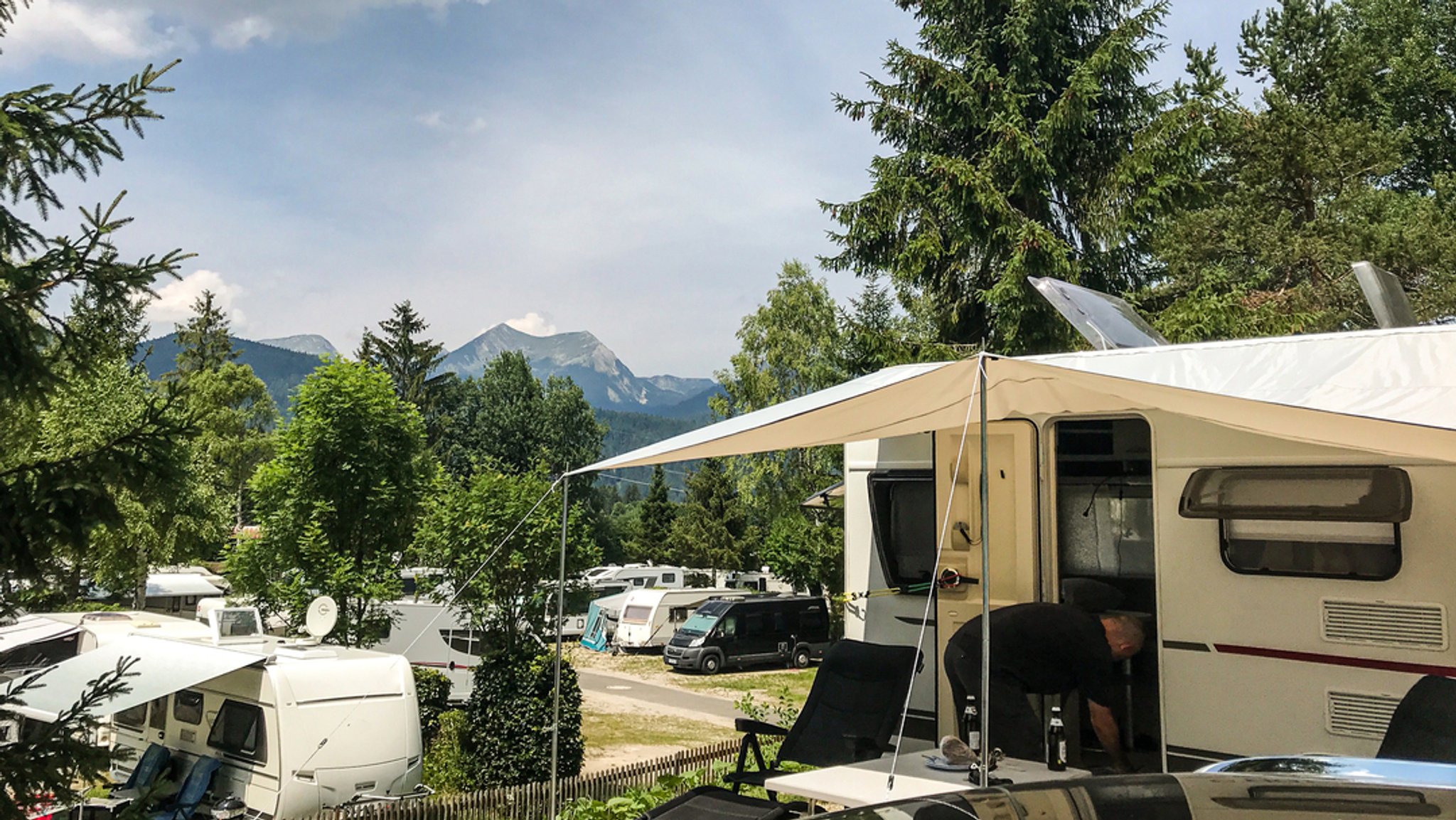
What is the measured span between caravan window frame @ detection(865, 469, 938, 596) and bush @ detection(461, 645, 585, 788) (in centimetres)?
500

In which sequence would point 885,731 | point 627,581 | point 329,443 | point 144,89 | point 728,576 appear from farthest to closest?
point 728,576
point 627,581
point 329,443
point 885,731
point 144,89

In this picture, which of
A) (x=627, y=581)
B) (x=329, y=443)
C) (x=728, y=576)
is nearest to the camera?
(x=329, y=443)

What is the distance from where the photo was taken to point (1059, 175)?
52.5 feet

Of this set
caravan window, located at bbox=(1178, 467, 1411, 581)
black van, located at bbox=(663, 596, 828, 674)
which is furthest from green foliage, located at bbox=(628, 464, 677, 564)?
caravan window, located at bbox=(1178, 467, 1411, 581)

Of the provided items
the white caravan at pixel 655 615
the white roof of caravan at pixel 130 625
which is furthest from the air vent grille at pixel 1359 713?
the white caravan at pixel 655 615

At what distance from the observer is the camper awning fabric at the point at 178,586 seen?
67.2ft

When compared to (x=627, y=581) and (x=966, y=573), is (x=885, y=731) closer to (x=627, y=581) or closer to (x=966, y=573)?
(x=966, y=573)

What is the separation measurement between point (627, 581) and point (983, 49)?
17221mm

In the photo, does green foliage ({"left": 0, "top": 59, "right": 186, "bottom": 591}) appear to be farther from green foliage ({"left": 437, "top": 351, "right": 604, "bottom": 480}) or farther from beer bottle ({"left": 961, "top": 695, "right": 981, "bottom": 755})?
green foliage ({"left": 437, "top": 351, "right": 604, "bottom": 480})

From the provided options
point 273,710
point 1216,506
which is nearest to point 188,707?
point 273,710

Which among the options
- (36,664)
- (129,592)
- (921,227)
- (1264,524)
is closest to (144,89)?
(1264,524)

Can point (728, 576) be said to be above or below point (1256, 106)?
below

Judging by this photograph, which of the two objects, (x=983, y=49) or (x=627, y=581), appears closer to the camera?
(x=983, y=49)

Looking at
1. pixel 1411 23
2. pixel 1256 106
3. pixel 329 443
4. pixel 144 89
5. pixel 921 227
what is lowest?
pixel 329 443
